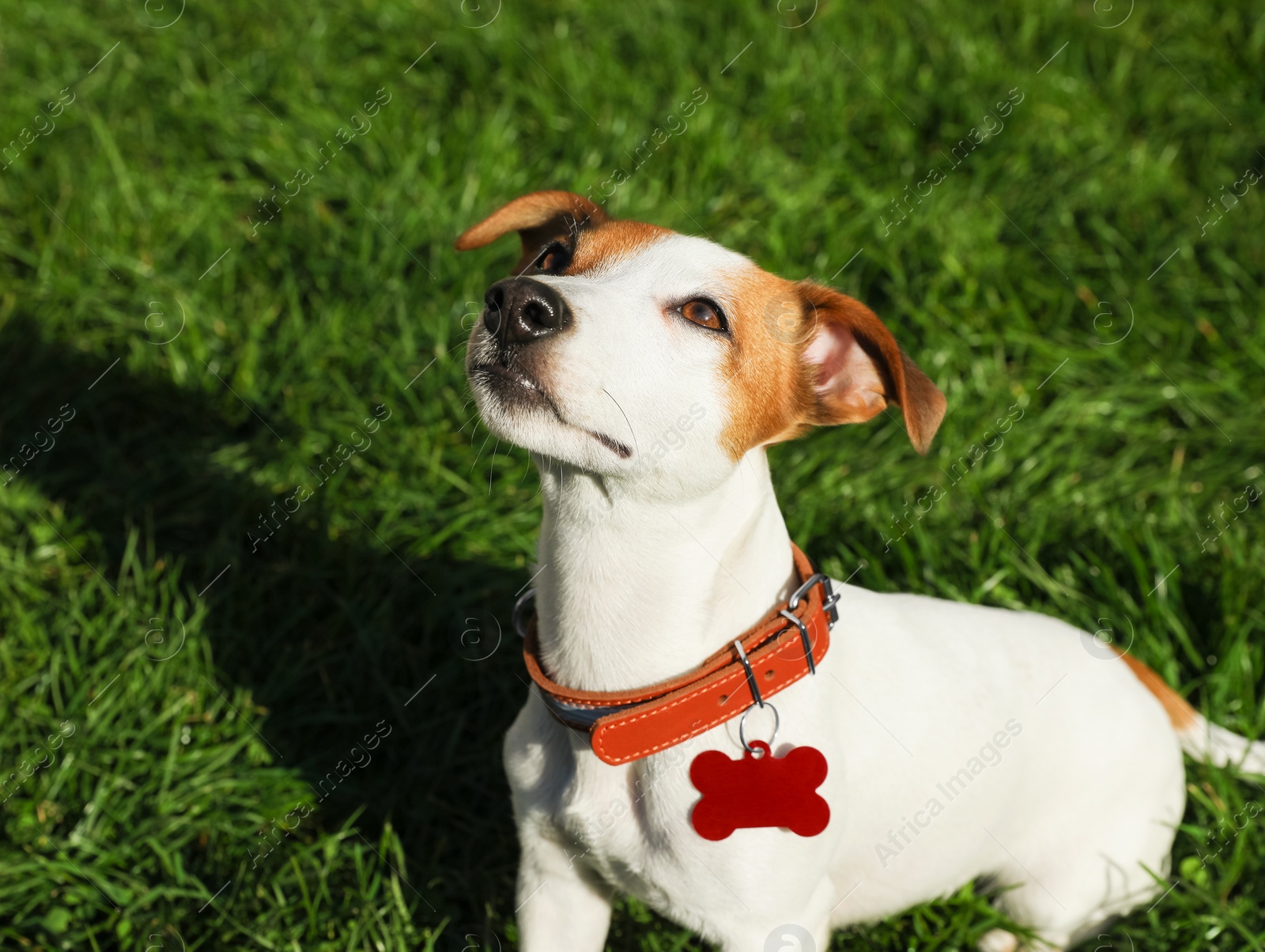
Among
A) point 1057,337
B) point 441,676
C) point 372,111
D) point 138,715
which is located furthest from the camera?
point 372,111

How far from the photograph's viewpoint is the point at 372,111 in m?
5.57

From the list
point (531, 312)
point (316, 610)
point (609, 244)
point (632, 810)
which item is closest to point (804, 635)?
point (632, 810)

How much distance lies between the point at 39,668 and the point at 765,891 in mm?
2668

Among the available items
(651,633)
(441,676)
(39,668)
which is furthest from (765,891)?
(39,668)

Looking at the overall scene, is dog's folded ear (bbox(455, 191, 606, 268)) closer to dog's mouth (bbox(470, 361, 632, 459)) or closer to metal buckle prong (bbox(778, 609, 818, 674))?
dog's mouth (bbox(470, 361, 632, 459))

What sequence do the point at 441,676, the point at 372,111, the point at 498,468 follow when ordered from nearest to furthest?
the point at 441,676 → the point at 498,468 → the point at 372,111

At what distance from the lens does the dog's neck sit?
8.17ft

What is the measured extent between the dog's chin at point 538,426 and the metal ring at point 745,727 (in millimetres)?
689

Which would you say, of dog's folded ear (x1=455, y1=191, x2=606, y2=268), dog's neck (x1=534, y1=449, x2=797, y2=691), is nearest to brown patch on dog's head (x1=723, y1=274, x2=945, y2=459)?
dog's neck (x1=534, y1=449, x2=797, y2=691)

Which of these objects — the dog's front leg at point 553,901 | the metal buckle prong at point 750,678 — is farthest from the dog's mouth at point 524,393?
the dog's front leg at point 553,901

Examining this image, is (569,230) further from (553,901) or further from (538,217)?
(553,901)

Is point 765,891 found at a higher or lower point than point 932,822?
higher

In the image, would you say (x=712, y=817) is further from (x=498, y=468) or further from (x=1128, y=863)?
(x=498, y=468)

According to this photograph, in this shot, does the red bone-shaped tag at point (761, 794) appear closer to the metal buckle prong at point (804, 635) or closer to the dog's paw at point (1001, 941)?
the metal buckle prong at point (804, 635)
